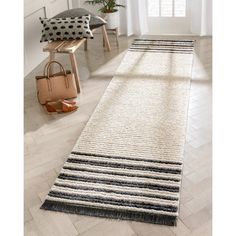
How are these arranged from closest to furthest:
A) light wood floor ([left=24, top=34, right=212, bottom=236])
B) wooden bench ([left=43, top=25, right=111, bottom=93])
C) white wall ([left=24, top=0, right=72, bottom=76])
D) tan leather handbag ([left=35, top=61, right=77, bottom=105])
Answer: light wood floor ([left=24, top=34, right=212, bottom=236]) < tan leather handbag ([left=35, top=61, right=77, bottom=105]) < wooden bench ([left=43, top=25, right=111, bottom=93]) < white wall ([left=24, top=0, right=72, bottom=76])

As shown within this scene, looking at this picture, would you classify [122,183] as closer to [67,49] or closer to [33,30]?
[67,49]

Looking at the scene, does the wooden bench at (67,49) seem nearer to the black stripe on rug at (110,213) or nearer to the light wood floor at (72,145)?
the light wood floor at (72,145)

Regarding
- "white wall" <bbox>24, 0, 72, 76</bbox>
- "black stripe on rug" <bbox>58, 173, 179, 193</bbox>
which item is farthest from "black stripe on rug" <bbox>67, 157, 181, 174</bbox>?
"white wall" <bbox>24, 0, 72, 76</bbox>

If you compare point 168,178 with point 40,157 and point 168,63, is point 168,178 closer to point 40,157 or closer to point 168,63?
point 40,157

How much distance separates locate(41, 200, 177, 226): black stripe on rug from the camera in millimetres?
1718

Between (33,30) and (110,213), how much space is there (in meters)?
2.54

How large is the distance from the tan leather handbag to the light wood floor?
12 cm

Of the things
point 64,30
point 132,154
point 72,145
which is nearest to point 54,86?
point 64,30

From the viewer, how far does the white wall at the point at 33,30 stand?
3566mm

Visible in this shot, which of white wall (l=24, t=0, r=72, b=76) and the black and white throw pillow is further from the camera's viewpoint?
white wall (l=24, t=0, r=72, b=76)

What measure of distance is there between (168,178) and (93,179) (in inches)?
16.8

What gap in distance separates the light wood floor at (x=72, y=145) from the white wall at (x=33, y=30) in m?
0.15

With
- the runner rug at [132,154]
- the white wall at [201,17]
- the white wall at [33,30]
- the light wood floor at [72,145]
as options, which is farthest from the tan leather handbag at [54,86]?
the white wall at [201,17]

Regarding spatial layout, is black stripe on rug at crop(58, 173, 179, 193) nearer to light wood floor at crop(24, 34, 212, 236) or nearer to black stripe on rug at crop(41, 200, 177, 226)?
light wood floor at crop(24, 34, 212, 236)
